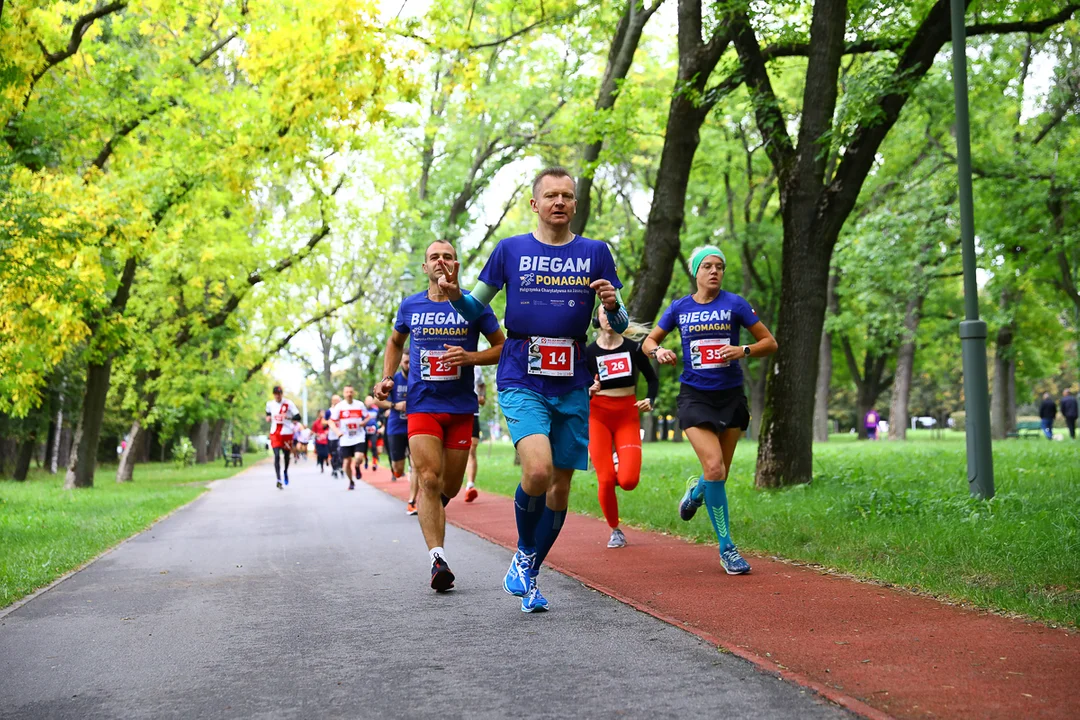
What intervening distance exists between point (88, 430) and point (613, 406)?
16819 mm

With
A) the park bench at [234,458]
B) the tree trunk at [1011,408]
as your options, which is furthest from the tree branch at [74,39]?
the tree trunk at [1011,408]

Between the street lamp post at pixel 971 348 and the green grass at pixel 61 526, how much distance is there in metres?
8.20

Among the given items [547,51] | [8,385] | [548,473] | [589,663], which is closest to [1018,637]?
[589,663]

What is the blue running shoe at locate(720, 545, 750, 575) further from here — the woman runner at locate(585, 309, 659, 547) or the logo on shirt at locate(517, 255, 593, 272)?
the logo on shirt at locate(517, 255, 593, 272)

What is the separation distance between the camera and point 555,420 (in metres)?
6.04

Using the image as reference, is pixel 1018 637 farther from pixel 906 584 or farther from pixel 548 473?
pixel 548 473

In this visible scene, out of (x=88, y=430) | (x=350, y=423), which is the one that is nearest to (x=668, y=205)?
(x=350, y=423)

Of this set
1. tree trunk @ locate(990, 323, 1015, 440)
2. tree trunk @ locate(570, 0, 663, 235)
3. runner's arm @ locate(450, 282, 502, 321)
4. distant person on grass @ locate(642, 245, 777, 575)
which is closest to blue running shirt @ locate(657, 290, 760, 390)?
distant person on grass @ locate(642, 245, 777, 575)

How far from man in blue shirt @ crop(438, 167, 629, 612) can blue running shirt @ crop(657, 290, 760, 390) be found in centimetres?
172

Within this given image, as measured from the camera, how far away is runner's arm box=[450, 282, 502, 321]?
6.03 m

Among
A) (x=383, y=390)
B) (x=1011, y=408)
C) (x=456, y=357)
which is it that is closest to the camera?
(x=456, y=357)

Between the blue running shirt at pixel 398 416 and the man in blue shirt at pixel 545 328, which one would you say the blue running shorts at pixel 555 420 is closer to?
the man in blue shirt at pixel 545 328

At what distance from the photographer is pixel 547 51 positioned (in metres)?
26.2

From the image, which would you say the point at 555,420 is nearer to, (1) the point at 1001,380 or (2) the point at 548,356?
(2) the point at 548,356
